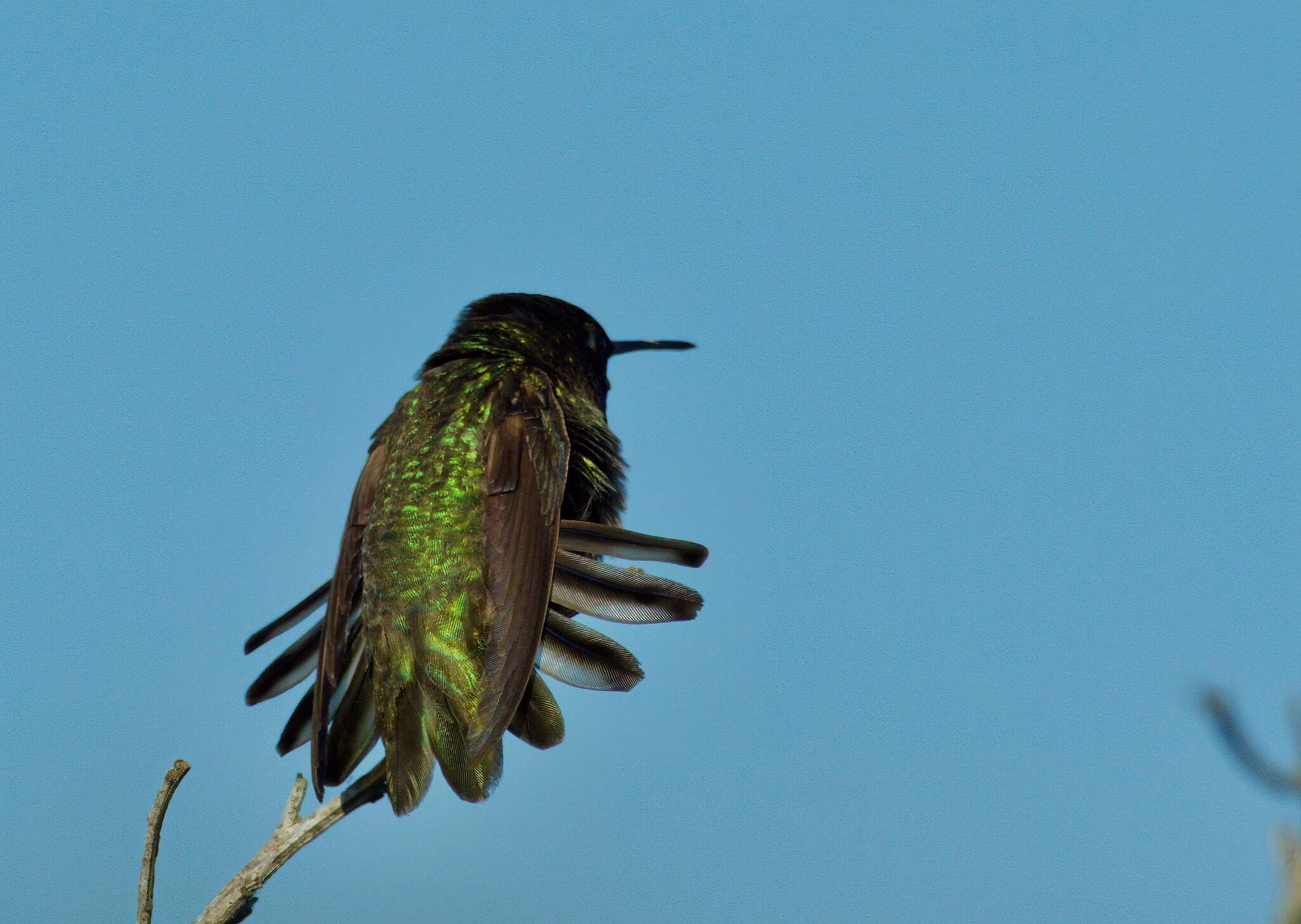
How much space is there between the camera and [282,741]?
441 cm

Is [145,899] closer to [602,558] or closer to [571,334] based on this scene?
[602,558]

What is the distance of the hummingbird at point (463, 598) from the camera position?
13.0 ft

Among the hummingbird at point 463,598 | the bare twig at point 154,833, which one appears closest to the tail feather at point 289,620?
the hummingbird at point 463,598

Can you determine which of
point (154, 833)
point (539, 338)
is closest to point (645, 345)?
point (539, 338)

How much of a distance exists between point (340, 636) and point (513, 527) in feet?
2.34

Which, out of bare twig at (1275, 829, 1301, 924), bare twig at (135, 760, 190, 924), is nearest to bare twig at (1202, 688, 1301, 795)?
bare twig at (1275, 829, 1301, 924)

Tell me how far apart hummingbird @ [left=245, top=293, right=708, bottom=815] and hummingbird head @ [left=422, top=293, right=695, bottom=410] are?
1.41ft

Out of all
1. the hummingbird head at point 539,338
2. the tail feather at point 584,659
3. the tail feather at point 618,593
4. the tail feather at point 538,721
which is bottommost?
the tail feather at point 538,721

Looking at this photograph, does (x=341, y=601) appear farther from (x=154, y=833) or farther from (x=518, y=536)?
(x=154, y=833)

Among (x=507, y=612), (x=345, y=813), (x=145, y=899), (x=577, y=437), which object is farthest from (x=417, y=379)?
(x=145, y=899)

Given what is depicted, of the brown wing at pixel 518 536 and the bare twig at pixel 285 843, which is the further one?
the brown wing at pixel 518 536

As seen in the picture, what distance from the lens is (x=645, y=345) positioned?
6.91 metres

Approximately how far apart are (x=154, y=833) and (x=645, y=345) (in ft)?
14.2

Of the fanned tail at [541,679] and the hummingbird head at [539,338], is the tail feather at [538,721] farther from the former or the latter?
the hummingbird head at [539,338]
